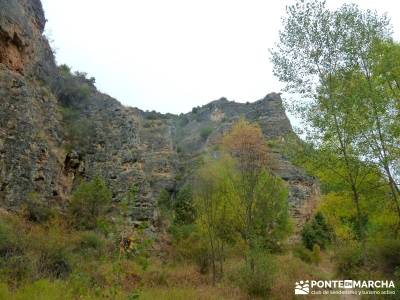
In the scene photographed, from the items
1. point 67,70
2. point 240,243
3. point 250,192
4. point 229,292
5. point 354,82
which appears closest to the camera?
point 354,82

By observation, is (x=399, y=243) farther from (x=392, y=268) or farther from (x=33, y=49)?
(x=33, y=49)

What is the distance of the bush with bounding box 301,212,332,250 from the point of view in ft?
97.5

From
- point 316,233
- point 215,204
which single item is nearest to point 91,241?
point 215,204

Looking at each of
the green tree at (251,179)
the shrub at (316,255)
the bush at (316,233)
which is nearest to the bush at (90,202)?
the green tree at (251,179)

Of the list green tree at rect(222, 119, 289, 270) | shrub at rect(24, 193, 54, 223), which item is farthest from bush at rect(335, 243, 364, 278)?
shrub at rect(24, 193, 54, 223)

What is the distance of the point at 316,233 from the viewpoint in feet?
100

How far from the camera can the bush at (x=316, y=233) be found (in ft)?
97.5

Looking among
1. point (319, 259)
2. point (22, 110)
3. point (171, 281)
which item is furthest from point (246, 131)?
point (319, 259)

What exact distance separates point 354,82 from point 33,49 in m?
16.0

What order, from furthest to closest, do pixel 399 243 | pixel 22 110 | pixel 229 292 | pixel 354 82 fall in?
pixel 22 110 → pixel 399 243 → pixel 229 292 → pixel 354 82

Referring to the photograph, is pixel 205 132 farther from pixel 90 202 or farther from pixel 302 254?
pixel 90 202

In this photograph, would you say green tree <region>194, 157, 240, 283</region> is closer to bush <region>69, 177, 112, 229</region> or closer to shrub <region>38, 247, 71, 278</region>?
bush <region>69, 177, 112, 229</region>

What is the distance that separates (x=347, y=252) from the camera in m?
16.4

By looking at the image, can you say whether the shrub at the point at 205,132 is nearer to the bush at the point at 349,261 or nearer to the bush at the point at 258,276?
the bush at the point at 349,261
